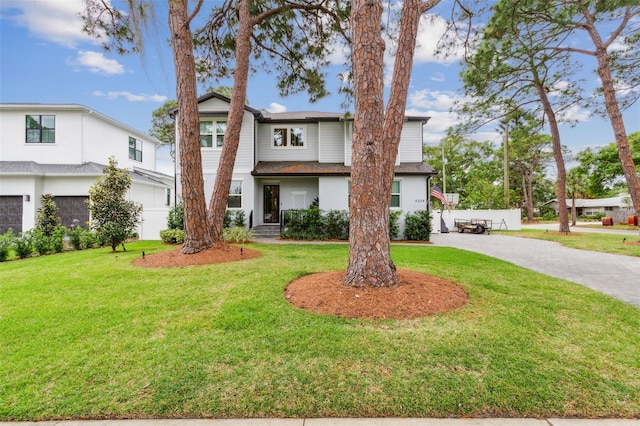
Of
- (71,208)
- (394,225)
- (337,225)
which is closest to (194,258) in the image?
(337,225)

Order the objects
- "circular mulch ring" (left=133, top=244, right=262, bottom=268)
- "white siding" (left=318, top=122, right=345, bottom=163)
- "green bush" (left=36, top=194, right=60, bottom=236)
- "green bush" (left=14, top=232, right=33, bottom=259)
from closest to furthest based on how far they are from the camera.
Answer: "circular mulch ring" (left=133, top=244, right=262, bottom=268) < "green bush" (left=14, top=232, right=33, bottom=259) < "green bush" (left=36, top=194, right=60, bottom=236) < "white siding" (left=318, top=122, right=345, bottom=163)

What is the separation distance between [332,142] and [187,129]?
8.57 meters

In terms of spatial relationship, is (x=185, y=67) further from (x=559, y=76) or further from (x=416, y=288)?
(x=559, y=76)

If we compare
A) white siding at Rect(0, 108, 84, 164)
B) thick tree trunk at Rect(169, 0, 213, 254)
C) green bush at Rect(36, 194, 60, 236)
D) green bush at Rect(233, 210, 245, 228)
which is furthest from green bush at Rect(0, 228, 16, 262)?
white siding at Rect(0, 108, 84, 164)

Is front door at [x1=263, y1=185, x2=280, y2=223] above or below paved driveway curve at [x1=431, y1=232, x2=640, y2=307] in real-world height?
above

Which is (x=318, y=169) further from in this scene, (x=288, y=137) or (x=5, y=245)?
(x=5, y=245)

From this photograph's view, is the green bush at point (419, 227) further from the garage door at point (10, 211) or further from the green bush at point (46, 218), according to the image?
the garage door at point (10, 211)

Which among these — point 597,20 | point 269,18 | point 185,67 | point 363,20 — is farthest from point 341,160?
point 597,20

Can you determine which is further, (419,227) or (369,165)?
(419,227)

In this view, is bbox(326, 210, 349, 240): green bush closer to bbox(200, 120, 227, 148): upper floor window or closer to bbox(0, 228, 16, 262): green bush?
bbox(200, 120, 227, 148): upper floor window

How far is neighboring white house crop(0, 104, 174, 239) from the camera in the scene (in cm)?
1400

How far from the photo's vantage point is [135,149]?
2012 centimetres

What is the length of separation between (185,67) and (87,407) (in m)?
7.74

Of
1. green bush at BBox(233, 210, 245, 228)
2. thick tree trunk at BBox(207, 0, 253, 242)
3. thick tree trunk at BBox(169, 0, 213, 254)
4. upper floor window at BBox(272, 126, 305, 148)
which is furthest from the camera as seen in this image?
upper floor window at BBox(272, 126, 305, 148)
